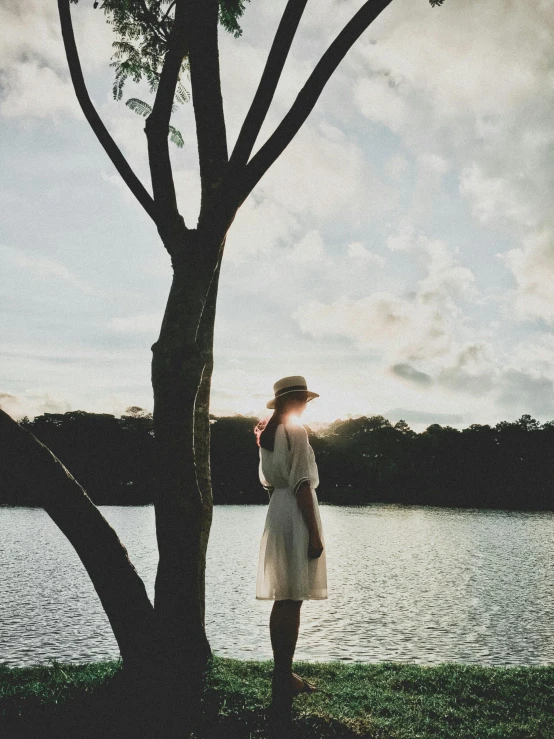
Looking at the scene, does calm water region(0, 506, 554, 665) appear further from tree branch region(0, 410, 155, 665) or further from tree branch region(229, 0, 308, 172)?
tree branch region(229, 0, 308, 172)

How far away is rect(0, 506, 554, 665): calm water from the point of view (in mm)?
7266

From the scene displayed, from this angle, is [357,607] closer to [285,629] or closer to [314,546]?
[285,629]

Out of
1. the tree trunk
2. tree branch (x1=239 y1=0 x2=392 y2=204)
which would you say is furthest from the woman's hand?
tree branch (x1=239 y1=0 x2=392 y2=204)

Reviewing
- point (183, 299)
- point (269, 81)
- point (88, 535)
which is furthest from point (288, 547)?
point (269, 81)

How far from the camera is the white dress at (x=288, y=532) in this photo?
4172 mm

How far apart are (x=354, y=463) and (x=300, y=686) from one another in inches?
3531

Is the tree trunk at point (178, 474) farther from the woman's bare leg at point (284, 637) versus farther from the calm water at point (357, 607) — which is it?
the calm water at point (357, 607)

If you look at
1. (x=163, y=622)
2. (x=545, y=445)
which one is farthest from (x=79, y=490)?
(x=545, y=445)

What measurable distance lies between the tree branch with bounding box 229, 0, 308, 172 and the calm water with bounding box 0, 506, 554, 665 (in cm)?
530

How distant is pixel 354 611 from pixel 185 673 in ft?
18.5

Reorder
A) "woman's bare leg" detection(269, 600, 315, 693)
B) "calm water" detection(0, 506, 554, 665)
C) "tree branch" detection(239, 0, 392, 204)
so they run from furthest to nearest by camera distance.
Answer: "calm water" detection(0, 506, 554, 665)
"tree branch" detection(239, 0, 392, 204)
"woman's bare leg" detection(269, 600, 315, 693)

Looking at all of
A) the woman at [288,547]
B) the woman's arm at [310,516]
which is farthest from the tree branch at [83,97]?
the woman's arm at [310,516]

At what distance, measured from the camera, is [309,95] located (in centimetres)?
478

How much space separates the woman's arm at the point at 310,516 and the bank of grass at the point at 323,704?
102 cm
